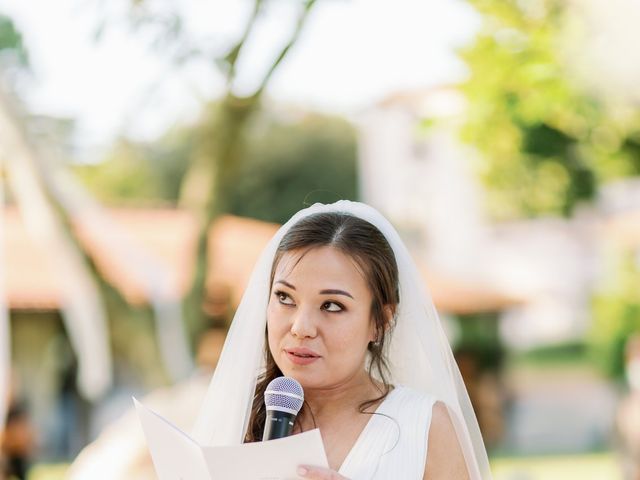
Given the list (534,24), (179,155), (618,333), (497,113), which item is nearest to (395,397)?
(534,24)

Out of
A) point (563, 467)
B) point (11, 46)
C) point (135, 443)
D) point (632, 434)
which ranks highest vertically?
point (11, 46)

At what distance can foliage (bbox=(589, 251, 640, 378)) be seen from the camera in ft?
72.3

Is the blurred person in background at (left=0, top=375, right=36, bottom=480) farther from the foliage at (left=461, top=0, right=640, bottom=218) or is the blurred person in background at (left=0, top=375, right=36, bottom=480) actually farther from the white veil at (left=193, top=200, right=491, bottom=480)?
the white veil at (left=193, top=200, right=491, bottom=480)

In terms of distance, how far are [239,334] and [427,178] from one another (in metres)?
32.1

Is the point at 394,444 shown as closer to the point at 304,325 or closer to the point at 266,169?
the point at 304,325

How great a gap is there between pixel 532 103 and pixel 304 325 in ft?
18.1

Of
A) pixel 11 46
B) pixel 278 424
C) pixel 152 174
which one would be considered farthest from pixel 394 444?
pixel 152 174

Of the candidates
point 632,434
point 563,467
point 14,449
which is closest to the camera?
point 14,449

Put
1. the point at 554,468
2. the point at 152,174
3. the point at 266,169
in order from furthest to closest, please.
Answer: the point at 152,174 < the point at 266,169 < the point at 554,468

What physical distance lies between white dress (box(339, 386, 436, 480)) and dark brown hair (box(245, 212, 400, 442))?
7 cm

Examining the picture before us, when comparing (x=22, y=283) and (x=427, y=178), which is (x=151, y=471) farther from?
(x=427, y=178)

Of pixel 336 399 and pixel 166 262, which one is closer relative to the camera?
pixel 336 399

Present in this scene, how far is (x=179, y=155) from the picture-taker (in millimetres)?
32312

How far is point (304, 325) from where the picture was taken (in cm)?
214
